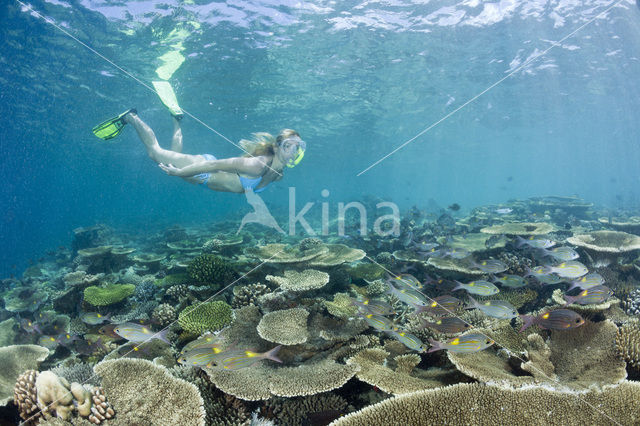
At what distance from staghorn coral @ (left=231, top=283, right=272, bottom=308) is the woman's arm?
270 centimetres

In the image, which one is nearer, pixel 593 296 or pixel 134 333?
pixel 134 333

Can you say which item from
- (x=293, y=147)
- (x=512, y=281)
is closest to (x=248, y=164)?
A: (x=293, y=147)

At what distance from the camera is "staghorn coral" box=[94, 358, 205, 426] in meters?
2.78

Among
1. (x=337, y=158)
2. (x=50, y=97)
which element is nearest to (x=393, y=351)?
(x=50, y=97)

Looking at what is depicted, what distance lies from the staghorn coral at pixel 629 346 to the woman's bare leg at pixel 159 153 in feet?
28.2

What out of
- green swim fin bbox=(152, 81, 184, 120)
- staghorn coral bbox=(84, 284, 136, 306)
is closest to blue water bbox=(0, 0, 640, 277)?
green swim fin bbox=(152, 81, 184, 120)

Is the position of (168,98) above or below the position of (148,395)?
above

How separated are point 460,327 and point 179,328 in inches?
174

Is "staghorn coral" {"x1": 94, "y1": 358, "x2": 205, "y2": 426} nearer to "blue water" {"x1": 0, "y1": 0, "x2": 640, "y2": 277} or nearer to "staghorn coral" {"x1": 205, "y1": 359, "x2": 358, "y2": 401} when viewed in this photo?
"staghorn coral" {"x1": 205, "y1": 359, "x2": 358, "y2": 401}

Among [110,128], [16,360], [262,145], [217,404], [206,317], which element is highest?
[110,128]

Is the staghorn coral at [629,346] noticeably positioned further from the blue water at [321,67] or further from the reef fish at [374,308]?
the blue water at [321,67]

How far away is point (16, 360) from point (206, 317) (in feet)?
9.55

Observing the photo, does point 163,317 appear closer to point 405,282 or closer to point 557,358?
point 405,282

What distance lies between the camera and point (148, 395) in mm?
3016
